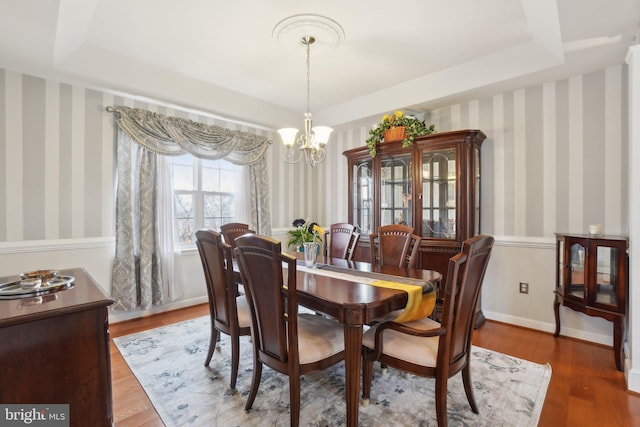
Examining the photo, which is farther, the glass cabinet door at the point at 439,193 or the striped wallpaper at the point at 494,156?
the glass cabinet door at the point at 439,193

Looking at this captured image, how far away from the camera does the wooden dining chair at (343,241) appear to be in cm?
300

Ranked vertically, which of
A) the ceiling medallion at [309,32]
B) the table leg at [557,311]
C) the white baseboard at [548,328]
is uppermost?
the ceiling medallion at [309,32]

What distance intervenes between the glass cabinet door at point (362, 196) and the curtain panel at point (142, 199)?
2036mm

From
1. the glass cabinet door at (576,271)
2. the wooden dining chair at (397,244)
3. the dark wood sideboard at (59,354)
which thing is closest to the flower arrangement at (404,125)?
the wooden dining chair at (397,244)

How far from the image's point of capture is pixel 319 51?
2828 mm

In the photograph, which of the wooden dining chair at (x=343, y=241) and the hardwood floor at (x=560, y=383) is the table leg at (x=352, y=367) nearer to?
the hardwood floor at (x=560, y=383)

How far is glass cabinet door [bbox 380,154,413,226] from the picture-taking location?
3.59 metres

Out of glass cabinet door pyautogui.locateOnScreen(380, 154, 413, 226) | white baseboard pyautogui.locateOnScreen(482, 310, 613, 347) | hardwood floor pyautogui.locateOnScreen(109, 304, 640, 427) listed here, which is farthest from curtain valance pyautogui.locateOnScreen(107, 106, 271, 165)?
white baseboard pyautogui.locateOnScreen(482, 310, 613, 347)

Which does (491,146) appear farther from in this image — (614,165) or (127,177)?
(127,177)

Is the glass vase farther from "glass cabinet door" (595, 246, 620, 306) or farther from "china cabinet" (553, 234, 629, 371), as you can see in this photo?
"glass cabinet door" (595, 246, 620, 306)

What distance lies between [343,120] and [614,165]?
2.90 m

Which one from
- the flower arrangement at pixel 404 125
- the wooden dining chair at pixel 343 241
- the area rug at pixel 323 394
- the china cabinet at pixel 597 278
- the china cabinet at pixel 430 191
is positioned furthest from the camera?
the flower arrangement at pixel 404 125

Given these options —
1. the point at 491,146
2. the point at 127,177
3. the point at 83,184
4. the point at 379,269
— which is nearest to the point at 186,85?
the point at 127,177

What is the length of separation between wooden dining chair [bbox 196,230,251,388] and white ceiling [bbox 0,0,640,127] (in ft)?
5.62
